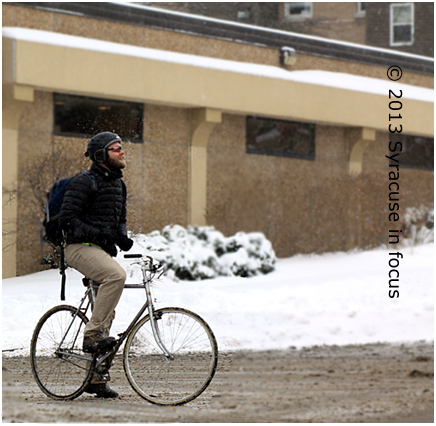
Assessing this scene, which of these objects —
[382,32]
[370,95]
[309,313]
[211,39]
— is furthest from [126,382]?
[382,32]

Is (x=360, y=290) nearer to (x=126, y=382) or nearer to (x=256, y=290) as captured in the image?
(x=256, y=290)

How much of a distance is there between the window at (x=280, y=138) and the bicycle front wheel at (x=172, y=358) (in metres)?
13.2

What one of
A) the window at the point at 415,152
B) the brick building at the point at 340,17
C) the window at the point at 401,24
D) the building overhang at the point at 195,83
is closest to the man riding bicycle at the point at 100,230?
the building overhang at the point at 195,83

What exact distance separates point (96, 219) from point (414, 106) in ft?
57.0

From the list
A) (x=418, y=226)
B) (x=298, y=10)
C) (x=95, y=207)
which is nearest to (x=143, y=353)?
(x=95, y=207)

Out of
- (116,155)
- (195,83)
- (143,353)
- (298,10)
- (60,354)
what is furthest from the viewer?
(298,10)

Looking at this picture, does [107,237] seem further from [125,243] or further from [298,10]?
[298,10]

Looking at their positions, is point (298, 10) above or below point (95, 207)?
above

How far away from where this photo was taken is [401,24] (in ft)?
112

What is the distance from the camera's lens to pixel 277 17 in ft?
125

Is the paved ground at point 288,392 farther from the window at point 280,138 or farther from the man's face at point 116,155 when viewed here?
the window at point 280,138

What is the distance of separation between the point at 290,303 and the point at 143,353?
5.63m

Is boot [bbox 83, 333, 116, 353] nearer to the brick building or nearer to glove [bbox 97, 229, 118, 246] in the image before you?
glove [bbox 97, 229, 118, 246]

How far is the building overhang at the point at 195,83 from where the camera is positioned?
1345 centimetres
